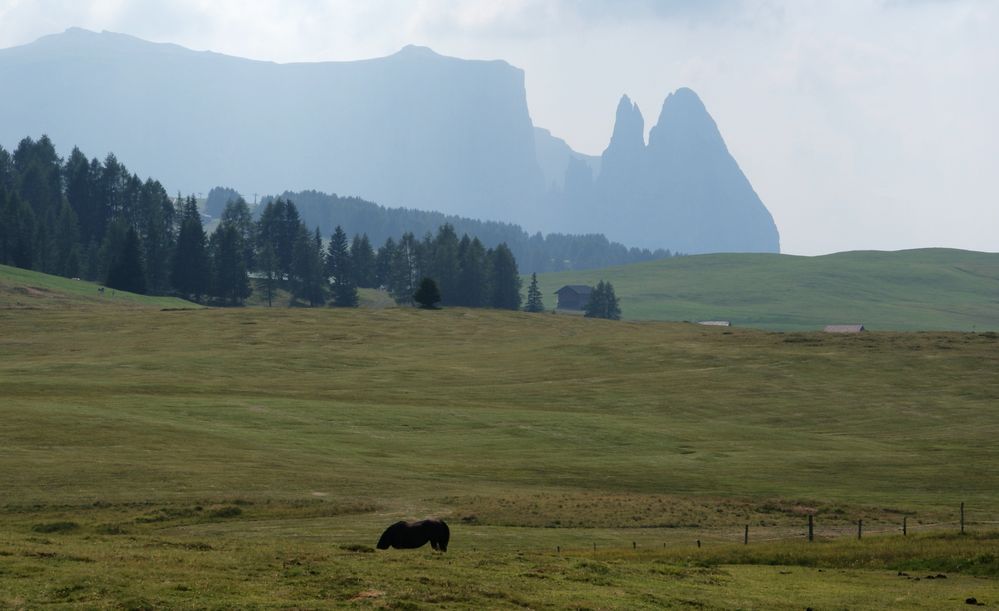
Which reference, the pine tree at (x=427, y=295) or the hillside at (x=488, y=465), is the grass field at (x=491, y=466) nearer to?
the hillside at (x=488, y=465)

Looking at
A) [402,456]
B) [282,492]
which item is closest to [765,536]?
[282,492]

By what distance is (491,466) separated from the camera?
63500 mm

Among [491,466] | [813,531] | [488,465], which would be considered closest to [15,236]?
[488,465]

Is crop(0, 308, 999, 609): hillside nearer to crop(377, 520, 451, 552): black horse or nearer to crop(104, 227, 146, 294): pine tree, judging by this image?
crop(377, 520, 451, 552): black horse

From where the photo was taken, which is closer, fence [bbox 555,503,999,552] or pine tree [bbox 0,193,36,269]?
fence [bbox 555,503,999,552]

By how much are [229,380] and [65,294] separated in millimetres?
74987

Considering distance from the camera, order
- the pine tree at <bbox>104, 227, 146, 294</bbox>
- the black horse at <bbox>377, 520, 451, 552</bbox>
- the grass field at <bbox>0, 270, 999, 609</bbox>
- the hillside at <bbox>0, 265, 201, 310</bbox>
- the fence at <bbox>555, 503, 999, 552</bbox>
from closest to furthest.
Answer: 1. the grass field at <bbox>0, 270, 999, 609</bbox>
2. the black horse at <bbox>377, 520, 451, 552</bbox>
3. the fence at <bbox>555, 503, 999, 552</bbox>
4. the hillside at <bbox>0, 265, 201, 310</bbox>
5. the pine tree at <bbox>104, 227, 146, 294</bbox>

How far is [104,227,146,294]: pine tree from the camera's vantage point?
187m

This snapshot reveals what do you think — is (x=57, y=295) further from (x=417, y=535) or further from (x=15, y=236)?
(x=417, y=535)

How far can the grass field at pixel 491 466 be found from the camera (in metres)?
27.3

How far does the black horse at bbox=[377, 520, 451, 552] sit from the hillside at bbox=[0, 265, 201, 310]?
395 feet

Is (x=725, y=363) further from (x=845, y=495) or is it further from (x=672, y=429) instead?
(x=845, y=495)

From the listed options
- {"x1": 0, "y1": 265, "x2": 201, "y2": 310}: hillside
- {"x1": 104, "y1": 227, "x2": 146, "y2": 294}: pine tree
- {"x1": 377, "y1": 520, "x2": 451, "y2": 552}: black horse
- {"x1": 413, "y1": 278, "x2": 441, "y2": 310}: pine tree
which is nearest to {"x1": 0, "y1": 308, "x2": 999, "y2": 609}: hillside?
{"x1": 377, "y1": 520, "x2": 451, "y2": 552}: black horse

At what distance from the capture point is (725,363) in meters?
110
